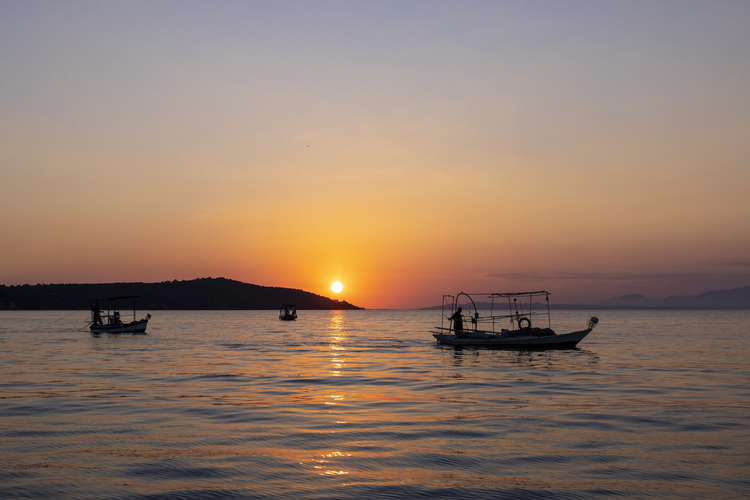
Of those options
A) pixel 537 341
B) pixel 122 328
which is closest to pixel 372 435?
pixel 537 341

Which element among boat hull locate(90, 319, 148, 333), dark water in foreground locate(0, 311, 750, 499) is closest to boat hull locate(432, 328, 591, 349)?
dark water in foreground locate(0, 311, 750, 499)

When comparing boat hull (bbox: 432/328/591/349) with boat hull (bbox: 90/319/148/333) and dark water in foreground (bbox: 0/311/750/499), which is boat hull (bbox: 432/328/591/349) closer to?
dark water in foreground (bbox: 0/311/750/499)

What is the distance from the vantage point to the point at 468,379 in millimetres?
34625

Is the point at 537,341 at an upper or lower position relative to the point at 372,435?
lower

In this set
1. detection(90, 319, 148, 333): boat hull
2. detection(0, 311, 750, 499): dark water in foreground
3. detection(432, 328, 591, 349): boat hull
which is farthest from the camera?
detection(90, 319, 148, 333): boat hull

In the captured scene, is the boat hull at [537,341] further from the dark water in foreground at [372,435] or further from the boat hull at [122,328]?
the boat hull at [122,328]

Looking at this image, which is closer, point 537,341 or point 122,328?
point 537,341

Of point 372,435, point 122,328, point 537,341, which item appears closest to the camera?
→ point 372,435

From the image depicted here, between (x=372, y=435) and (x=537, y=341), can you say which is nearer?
(x=372, y=435)

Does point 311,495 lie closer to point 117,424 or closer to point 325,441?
point 325,441

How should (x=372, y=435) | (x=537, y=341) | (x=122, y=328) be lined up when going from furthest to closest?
1. (x=122, y=328)
2. (x=537, y=341)
3. (x=372, y=435)

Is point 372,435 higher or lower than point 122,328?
higher

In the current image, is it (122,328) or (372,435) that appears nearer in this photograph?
(372,435)

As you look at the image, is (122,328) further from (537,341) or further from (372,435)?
(372,435)
